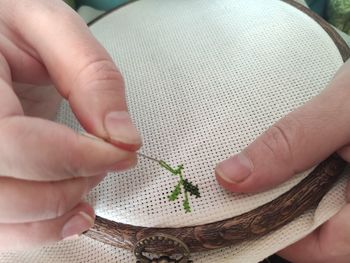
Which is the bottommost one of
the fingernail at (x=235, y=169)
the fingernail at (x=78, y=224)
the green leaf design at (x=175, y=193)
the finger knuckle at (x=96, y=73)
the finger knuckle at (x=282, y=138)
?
the fingernail at (x=78, y=224)

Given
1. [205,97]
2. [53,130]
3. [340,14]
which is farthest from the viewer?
[340,14]

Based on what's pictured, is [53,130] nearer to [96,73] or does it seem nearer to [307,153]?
[96,73]

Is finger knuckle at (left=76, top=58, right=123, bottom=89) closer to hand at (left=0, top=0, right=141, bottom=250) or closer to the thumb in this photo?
hand at (left=0, top=0, right=141, bottom=250)

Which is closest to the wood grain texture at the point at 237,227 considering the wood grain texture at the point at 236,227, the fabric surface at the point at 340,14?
the wood grain texture at the point at 236,227

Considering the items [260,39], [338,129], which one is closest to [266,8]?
[260,39]

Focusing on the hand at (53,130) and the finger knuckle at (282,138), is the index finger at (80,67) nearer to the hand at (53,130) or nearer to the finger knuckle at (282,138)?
the hand at (53,130)

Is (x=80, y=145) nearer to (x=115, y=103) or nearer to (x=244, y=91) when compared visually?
(x=115, y=103)

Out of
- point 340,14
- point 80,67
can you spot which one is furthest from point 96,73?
point 340,14
